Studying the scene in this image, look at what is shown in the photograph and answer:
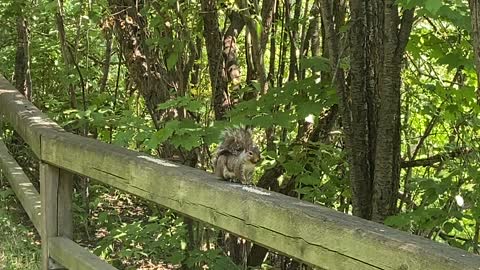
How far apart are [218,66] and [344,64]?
6.22ft

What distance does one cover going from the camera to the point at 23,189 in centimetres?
387

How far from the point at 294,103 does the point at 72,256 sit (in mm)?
1359

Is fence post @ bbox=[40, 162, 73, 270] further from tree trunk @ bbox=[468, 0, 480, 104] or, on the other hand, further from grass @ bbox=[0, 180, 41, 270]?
tree trunk @ bbox=[468, 0, 480, 104]

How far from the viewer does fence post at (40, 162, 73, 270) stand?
3.08 meters

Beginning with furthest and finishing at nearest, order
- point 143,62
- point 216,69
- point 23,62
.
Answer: point 23,62
point 143,62
point 216,69

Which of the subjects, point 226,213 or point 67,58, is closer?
point 226,213

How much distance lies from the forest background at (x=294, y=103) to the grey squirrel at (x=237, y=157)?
657mm

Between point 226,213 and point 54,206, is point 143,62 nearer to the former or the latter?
point 54,206

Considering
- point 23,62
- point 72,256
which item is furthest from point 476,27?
point 23,62

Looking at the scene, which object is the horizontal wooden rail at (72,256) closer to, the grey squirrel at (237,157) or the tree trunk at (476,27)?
the grey squirrel at (237,157)

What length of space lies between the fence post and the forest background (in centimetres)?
60

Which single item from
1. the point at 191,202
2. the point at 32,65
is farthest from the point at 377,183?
the point at 32,65

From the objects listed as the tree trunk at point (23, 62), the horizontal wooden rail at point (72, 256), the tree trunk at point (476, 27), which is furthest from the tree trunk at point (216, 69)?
the tree trunk at point (476, 27)

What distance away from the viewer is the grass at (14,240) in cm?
423
